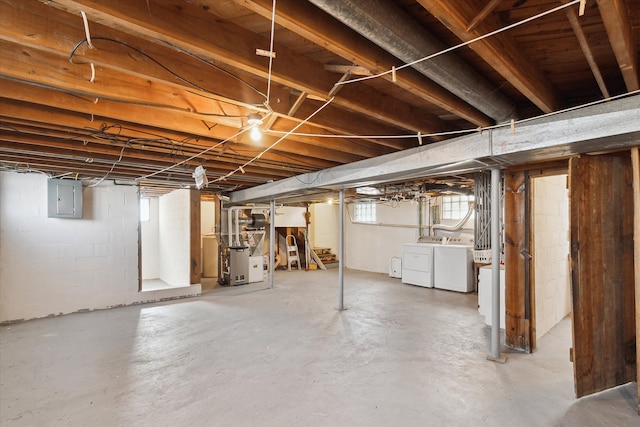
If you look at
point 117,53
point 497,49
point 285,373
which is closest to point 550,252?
point 497,49

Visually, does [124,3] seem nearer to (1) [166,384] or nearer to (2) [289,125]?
(2) [289,125]

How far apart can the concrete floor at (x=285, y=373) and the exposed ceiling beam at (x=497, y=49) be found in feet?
6.53

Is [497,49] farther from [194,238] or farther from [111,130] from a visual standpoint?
[194,238]

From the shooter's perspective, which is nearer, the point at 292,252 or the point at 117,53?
the point at 117,53

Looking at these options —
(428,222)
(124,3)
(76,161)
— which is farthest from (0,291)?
(428,222)

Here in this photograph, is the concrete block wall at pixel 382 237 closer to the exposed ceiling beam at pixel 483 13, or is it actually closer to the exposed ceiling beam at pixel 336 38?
the exposed ceiling beam at pixel 336 38

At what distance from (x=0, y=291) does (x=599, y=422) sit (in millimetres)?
6103

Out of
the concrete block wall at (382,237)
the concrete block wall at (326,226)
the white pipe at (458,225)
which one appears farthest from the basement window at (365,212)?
the white pipe at (458,225)

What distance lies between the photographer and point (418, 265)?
5.99m

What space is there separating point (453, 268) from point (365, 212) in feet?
10.8

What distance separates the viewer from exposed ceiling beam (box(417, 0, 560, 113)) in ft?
3.63

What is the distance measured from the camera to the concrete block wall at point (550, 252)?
3.11 meters

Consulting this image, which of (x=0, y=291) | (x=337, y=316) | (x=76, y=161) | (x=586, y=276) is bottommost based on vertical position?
(x=337, y=316)

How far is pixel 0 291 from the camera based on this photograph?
3.93m
